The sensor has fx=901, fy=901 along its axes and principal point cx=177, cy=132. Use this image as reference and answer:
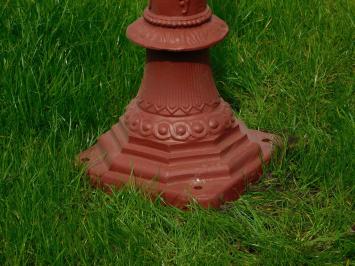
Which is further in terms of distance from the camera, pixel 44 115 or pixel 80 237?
pixel 44 115

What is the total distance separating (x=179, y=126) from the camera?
3324mm

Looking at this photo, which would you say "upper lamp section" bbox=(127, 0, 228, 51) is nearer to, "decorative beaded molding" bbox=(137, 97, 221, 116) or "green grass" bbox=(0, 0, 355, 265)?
"decorative beaded molding" bbox=(137, 97, 221, 116)

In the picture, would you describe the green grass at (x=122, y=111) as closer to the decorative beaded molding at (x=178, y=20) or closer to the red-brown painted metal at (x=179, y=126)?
the red-brown painted metal at (x=179, y=126)

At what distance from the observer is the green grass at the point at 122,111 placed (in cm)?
296

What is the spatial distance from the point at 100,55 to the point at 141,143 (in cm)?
72

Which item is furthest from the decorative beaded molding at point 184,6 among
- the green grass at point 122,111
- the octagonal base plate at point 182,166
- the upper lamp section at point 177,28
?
the green grass at point 122,111

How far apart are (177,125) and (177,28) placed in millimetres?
359

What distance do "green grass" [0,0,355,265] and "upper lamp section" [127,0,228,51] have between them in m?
0.53

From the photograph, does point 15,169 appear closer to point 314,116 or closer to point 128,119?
point 128,119

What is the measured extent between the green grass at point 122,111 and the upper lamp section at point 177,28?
1.74 ft

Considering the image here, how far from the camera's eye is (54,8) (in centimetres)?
399

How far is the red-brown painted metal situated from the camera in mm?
3238

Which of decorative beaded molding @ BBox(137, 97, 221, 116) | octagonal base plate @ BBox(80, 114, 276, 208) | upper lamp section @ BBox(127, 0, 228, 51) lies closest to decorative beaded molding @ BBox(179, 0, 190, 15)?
upper lamp section @ BBox(127, 0, 228, 51)

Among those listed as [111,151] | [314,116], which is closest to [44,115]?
[111,151]
